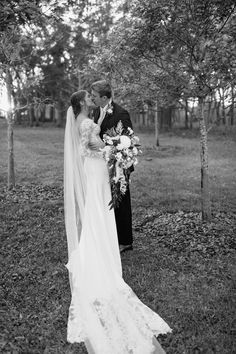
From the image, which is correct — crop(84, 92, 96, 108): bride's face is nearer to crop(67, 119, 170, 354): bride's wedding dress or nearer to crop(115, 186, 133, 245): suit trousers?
crop(67, 119, 170, 354): bride's wedding dress

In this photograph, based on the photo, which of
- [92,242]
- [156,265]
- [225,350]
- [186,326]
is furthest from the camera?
[156,265]

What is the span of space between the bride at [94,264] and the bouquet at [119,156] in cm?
21

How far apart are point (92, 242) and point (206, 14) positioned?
451 cm

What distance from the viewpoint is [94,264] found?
5449 mm

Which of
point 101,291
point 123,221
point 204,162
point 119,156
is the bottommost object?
point 101,291

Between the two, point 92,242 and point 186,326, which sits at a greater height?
point 92,242

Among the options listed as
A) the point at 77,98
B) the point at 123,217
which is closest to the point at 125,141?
the point at 77,98

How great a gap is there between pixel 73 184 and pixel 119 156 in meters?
0.88

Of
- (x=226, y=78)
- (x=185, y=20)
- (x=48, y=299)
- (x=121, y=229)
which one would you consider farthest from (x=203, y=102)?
(x=48, y=299)

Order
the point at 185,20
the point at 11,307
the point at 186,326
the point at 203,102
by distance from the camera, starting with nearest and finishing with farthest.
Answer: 1. the point at 186,326
2. the point at 11,307
3. the point at 185,20
4. the point at 203,102

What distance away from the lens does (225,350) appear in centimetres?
397

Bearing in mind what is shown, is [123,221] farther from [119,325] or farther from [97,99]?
[119,325]

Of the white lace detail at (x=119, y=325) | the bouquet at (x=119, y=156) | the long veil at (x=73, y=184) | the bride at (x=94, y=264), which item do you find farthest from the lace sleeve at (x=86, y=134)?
the white lace detail at (x=119, y=325)

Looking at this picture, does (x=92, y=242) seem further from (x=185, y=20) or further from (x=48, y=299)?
(x=185, y=20)
